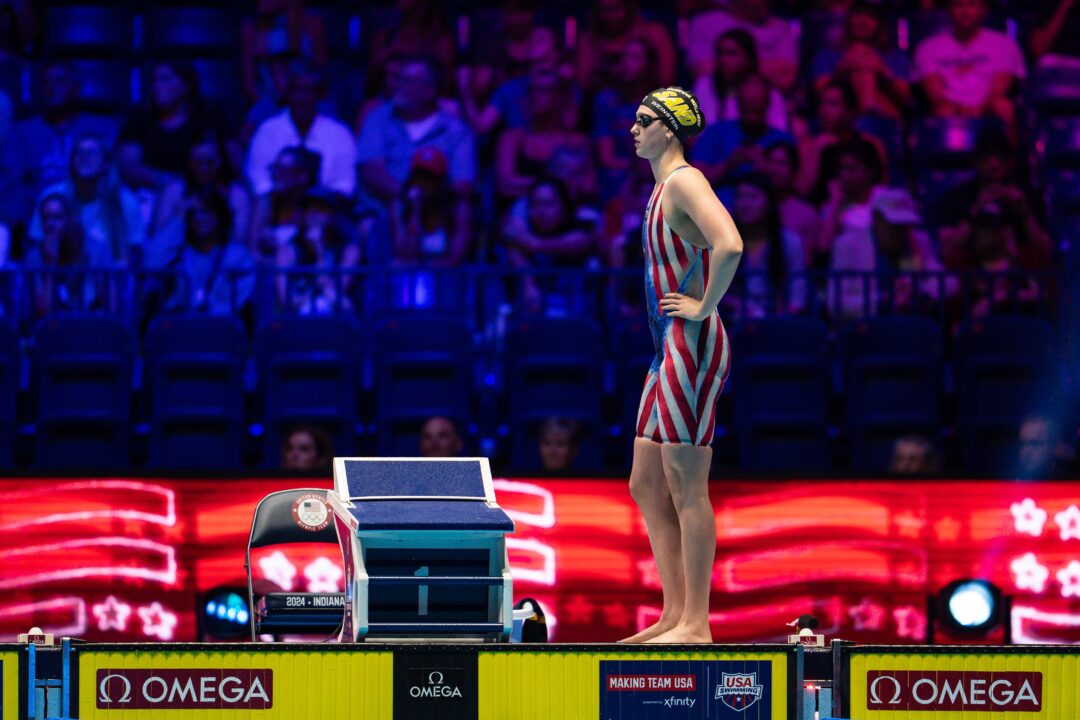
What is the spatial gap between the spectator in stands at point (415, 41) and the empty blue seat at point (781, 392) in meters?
2.96

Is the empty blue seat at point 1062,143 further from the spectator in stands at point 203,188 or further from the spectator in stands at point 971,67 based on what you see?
the spectator in stands at point 203,188

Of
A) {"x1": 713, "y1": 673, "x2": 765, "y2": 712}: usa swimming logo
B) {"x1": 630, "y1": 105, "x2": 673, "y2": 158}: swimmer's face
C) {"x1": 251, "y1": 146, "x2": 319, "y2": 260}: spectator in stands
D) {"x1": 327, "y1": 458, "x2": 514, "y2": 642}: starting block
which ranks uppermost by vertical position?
{"x1": 251, "y1": 146, "x2": 319, "y2": 260}: spectator in stands

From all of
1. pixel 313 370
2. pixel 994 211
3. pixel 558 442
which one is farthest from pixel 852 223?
pixel 313 370

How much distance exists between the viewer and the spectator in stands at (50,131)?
37.5 ft

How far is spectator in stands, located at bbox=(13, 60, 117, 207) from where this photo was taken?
1143 cm

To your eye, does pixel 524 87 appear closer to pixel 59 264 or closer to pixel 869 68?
pixel 869 68

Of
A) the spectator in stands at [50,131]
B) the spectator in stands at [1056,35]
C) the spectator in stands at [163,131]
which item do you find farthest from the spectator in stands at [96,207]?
the spectator in stands at [1056,35]

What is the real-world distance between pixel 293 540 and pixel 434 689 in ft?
5.18

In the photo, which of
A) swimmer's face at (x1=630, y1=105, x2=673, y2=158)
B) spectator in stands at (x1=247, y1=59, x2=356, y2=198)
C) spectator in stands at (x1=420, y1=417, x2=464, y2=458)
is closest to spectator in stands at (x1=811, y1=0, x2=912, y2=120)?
spectator in stands at (x1=247, y1=59, x2=356, y2=198)

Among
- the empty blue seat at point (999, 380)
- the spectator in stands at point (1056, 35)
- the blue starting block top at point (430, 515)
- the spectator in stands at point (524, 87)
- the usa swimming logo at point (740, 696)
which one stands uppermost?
the spectator in stands at point (1056, 35)

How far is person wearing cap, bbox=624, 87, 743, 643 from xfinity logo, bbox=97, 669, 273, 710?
1252 millimetres

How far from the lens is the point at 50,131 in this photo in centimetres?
1153

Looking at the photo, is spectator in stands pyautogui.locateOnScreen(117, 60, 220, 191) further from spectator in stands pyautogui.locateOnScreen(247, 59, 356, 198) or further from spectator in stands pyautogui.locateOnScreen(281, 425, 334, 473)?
spectator in stands pyautogui.locateOnScreen(281, 425, 334, 473)

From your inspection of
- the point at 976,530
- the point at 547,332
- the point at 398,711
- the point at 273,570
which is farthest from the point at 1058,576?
the point at 398,711
